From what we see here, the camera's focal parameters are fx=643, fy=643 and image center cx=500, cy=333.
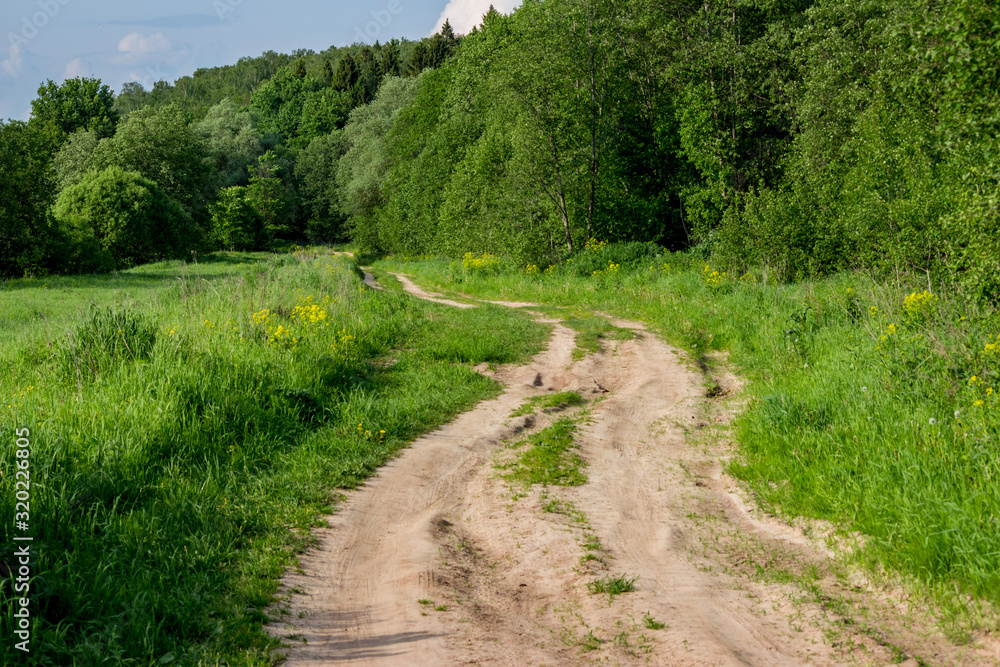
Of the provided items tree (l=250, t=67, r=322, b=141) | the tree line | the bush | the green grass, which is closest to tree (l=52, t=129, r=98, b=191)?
the tree line

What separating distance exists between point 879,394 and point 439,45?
272 feet

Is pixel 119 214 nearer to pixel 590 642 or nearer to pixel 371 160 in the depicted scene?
pixel 371 160

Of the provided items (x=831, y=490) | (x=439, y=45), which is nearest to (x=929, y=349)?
(x=831, y=490)

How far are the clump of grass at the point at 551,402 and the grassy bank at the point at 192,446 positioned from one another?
824 mm

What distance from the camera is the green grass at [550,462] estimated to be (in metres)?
6.56

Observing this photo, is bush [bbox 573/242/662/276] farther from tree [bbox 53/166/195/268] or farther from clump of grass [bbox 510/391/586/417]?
tree [bbox 53/166/195/268]

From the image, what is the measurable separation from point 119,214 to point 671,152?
94.6 feet

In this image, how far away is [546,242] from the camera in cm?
2562

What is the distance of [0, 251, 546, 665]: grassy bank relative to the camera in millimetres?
3934

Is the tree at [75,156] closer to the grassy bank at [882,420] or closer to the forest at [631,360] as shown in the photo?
the forest at [631,360]

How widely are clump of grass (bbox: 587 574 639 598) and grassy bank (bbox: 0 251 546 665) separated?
2.15 m

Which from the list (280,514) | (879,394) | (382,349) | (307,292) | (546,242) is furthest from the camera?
(546,242)

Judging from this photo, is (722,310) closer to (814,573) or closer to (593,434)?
(593,434)

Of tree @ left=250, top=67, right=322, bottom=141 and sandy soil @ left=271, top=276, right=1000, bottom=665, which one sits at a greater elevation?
tree @ left=250, top=67, right=322, bottom=141
